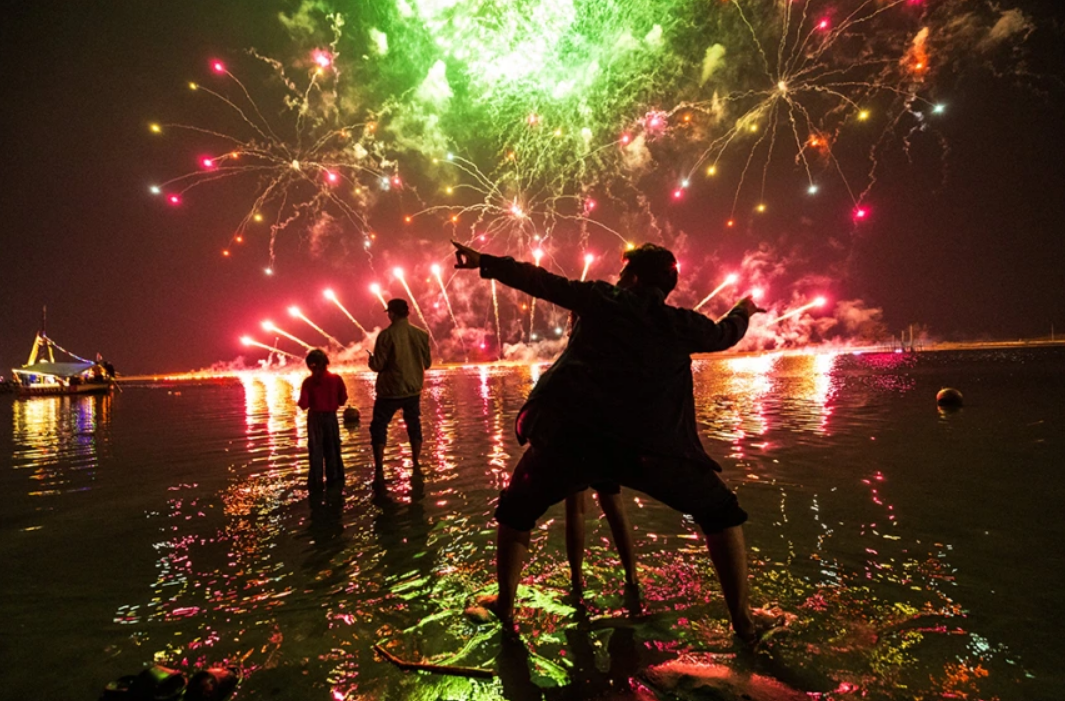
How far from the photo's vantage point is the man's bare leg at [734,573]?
2.84m

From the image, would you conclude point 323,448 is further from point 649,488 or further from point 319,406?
point 649,488

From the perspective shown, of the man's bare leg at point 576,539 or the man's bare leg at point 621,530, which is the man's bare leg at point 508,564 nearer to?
the man's bare leg at point 576,539

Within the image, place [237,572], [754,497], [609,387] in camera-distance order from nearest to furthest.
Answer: [609,387]
[237,572]
[754,497]

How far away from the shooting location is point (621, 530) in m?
3.58

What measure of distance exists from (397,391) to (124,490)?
14.4 feet

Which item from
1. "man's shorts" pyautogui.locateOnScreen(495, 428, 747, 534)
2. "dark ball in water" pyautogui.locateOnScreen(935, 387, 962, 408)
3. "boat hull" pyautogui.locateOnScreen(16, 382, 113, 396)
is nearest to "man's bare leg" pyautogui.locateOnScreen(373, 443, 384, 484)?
"man's shorts" pyautogui.locateOnScreen(495, 428, 747, 534)

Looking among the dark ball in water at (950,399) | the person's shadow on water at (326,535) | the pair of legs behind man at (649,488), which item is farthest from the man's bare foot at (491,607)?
the dark ball in water at (950,399)

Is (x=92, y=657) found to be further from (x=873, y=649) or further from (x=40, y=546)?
(x=873, y=649)

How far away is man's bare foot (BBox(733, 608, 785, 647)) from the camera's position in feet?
9.39

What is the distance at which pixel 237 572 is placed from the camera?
13.8ft

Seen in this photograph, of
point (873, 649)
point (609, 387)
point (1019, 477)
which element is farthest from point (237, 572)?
point (1019, 477)

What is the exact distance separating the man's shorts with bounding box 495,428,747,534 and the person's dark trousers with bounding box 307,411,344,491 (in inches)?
180

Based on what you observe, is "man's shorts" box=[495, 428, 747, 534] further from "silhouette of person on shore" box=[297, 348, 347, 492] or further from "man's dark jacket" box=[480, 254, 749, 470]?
"silhouette of person on shore" box=[297, 348, 347, 492]

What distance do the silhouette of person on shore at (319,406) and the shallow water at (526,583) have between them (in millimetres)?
540
